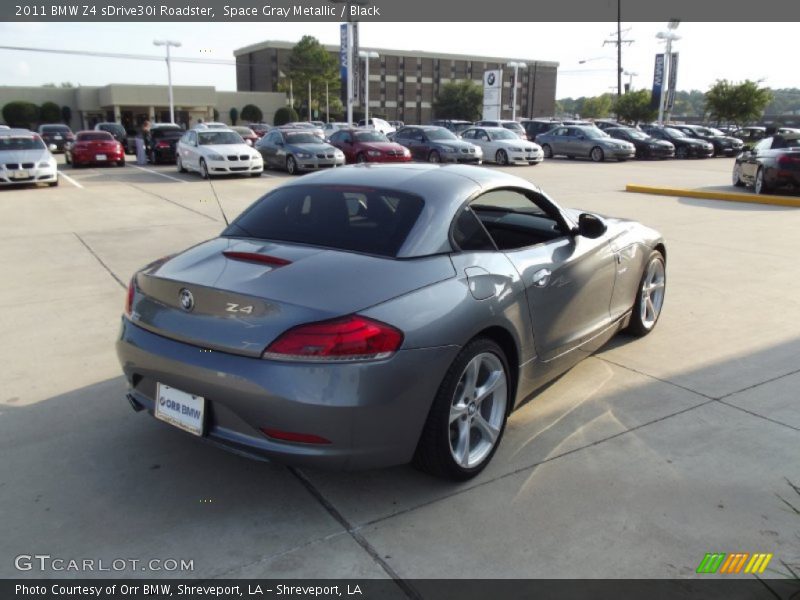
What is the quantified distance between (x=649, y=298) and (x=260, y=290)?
12.5 ft

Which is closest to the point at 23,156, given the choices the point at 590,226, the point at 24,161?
the point at 24,161

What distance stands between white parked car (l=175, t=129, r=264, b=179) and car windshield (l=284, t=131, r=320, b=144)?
1592 mm

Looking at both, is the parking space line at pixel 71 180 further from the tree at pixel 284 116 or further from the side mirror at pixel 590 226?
the tree at pixel 284 116

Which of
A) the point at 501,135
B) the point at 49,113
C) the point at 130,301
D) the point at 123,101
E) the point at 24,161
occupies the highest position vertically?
the point at 123,101

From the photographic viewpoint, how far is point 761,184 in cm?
1598

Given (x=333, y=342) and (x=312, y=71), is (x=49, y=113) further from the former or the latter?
(x=333, y=342)

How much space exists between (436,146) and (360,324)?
72.4ft

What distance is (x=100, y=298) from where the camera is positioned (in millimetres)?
6645

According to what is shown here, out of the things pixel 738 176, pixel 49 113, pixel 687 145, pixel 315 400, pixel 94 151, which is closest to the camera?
pixel 315 400

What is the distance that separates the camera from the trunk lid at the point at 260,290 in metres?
2.83

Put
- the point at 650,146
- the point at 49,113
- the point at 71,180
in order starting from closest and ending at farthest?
1. the point at 71,180
2. the point at 650,146
3. the point at 49,113

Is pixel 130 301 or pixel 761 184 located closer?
pixel 130 301

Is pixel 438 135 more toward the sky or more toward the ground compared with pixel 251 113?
more toward the ground

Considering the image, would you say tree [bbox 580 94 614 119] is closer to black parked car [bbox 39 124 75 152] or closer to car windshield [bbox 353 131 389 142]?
black parked car [bbox 39 124 75 152]
